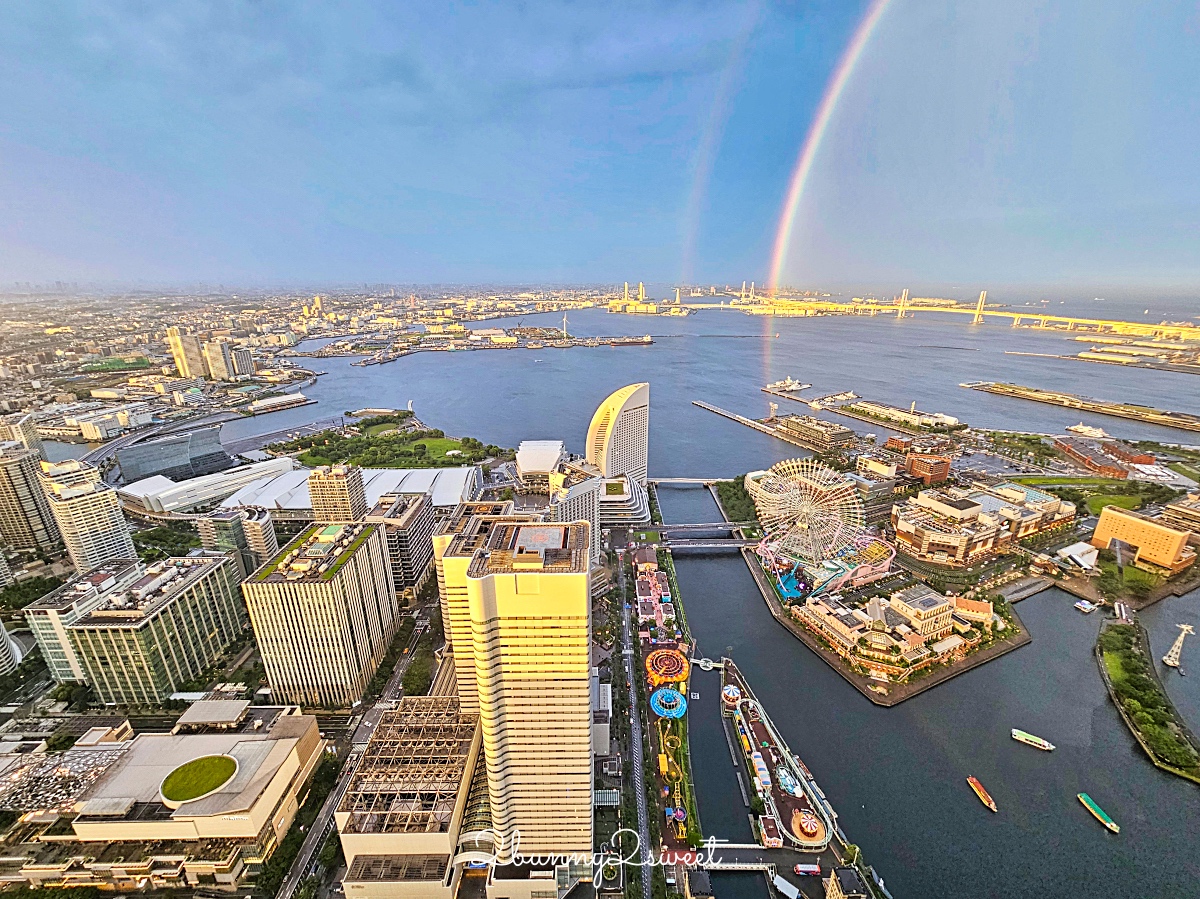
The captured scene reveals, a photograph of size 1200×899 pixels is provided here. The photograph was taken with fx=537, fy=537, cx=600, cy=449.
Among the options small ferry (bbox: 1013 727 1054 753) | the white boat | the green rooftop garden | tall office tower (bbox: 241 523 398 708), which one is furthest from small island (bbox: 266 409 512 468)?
the white boat

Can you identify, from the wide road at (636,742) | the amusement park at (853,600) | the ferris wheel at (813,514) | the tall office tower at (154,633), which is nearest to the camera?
the wide road at (636,742)

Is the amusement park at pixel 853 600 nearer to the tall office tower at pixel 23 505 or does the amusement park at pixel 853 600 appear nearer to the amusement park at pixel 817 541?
the amusement park at pixel 817 541

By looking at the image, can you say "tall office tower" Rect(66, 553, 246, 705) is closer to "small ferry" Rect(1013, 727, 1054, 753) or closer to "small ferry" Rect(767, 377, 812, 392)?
"small ferry" Rect(1013, 727, 1054, 753)

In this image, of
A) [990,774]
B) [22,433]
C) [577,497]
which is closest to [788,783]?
[990,774]

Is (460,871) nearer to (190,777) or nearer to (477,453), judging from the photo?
(190,777)

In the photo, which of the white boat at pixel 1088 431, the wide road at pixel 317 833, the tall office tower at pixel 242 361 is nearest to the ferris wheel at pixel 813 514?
the wide road at pixel 317 833

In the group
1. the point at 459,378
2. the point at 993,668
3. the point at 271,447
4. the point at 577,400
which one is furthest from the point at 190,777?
the point at 459,378
